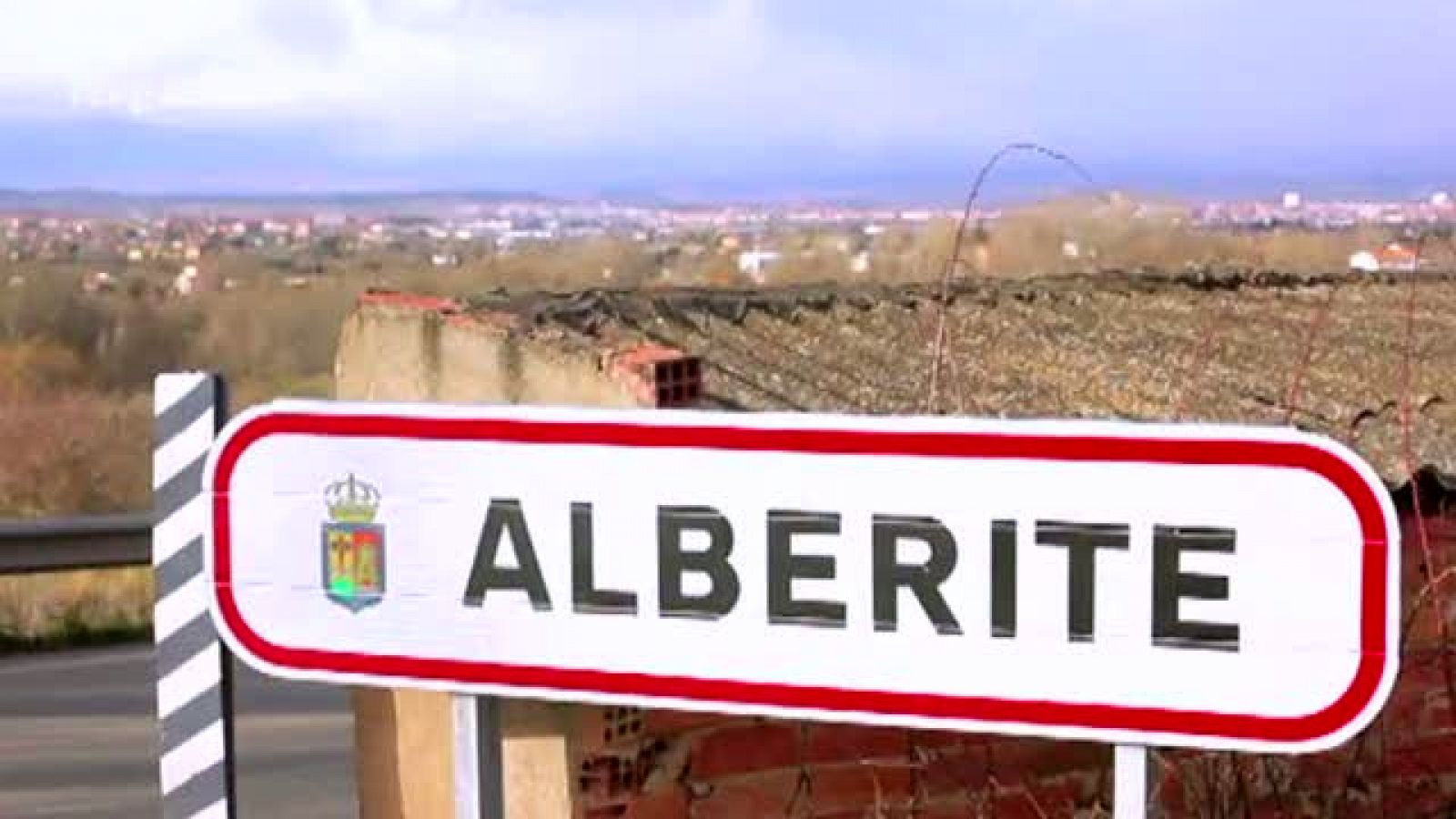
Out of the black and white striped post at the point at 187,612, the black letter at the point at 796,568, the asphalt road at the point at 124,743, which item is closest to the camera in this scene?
the black letter at the point at 796,568

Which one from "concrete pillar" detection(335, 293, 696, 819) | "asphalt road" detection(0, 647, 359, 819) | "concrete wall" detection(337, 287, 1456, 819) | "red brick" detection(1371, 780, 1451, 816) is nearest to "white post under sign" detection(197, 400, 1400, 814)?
"concrete pillar" detection(335, 293, 696, 819)

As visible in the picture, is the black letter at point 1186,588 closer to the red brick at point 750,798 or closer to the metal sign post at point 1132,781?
the metal sign post at point 1132,781

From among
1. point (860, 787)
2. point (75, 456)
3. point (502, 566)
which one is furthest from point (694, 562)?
point (75, 456)

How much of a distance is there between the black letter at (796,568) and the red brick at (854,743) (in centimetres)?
112

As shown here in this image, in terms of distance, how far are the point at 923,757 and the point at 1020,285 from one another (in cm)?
211

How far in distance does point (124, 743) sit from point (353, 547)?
592cm

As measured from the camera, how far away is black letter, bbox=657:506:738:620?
3176 millimetres

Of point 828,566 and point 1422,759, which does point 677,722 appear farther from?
point 1422,759

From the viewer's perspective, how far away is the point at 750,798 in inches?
167

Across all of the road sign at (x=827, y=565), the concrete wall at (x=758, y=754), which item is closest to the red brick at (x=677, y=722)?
the concrete wall at (x=758, y=754)

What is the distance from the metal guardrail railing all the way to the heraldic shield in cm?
765

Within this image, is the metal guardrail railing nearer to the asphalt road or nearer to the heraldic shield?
the asphalt road

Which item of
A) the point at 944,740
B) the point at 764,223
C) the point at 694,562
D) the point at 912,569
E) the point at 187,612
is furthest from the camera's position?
A: the point at 764,223

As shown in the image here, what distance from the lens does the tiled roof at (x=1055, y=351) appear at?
4.67 m
